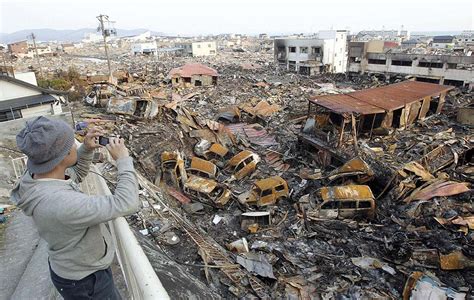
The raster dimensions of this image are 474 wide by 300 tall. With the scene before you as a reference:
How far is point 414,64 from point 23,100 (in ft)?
114

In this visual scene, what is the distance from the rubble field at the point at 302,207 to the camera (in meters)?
Answer: 6.54

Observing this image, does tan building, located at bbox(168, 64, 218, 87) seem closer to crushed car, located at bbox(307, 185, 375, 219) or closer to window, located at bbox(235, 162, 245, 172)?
window, located at bbox(235, 162, 245, 172)

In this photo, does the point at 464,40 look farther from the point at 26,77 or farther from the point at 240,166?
the point at 26,77

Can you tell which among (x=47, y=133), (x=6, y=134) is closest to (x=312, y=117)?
(x=6, y=134)

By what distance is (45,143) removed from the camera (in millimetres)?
1509

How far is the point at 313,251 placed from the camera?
25.8 ft

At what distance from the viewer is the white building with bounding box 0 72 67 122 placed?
47.3 ft

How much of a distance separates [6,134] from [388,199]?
13.9 meters

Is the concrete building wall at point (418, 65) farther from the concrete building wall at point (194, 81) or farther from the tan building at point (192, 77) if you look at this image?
the concrete building wall at point (194, 81)

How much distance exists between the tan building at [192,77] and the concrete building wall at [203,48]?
42.7 m

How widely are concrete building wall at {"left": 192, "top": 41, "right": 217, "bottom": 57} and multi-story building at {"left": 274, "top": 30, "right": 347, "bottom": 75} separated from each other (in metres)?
28.5

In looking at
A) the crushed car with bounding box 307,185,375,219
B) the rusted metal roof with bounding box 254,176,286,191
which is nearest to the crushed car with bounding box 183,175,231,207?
the rusted metal roof with bounding box 254,176,286,191

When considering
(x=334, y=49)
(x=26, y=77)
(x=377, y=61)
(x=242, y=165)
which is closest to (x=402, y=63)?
(x=377, y=61)

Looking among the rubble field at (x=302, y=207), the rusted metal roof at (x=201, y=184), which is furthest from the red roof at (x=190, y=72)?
the rusted metal roof at (x=201, y=184)
